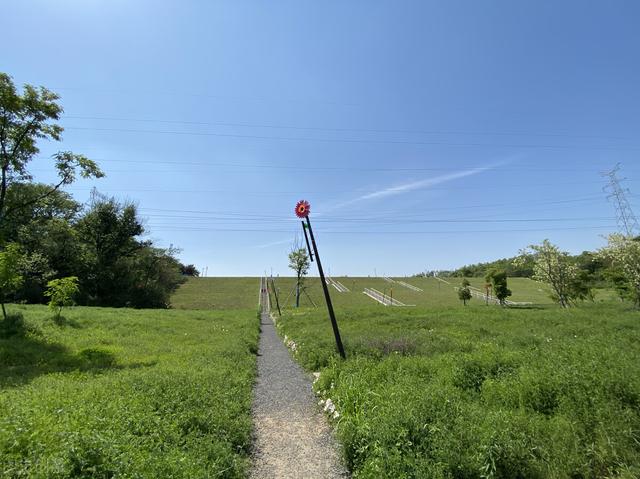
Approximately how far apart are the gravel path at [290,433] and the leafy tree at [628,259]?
3926cm

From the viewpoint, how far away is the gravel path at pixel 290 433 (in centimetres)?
601

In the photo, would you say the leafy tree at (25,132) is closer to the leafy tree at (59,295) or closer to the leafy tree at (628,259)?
the leafy tree at (59,295)

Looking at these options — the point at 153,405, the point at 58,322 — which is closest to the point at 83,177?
the point at 58,322

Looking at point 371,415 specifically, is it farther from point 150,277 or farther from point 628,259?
point 150,277

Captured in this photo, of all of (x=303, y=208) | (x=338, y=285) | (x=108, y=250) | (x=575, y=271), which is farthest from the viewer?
(x=338, y=285)

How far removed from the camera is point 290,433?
299 inches

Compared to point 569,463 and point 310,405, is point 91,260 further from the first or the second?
point 569,463

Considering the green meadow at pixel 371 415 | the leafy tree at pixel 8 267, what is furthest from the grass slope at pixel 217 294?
the green meadow at pixel 371 415

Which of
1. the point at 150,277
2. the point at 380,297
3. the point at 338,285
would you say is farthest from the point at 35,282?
the point at 338,285

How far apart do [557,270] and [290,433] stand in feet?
146

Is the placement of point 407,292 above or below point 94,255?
below

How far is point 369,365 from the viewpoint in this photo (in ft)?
34.4

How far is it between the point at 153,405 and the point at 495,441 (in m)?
6.80

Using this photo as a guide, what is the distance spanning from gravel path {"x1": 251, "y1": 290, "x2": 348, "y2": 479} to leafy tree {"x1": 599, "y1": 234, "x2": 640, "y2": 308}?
129 feet
